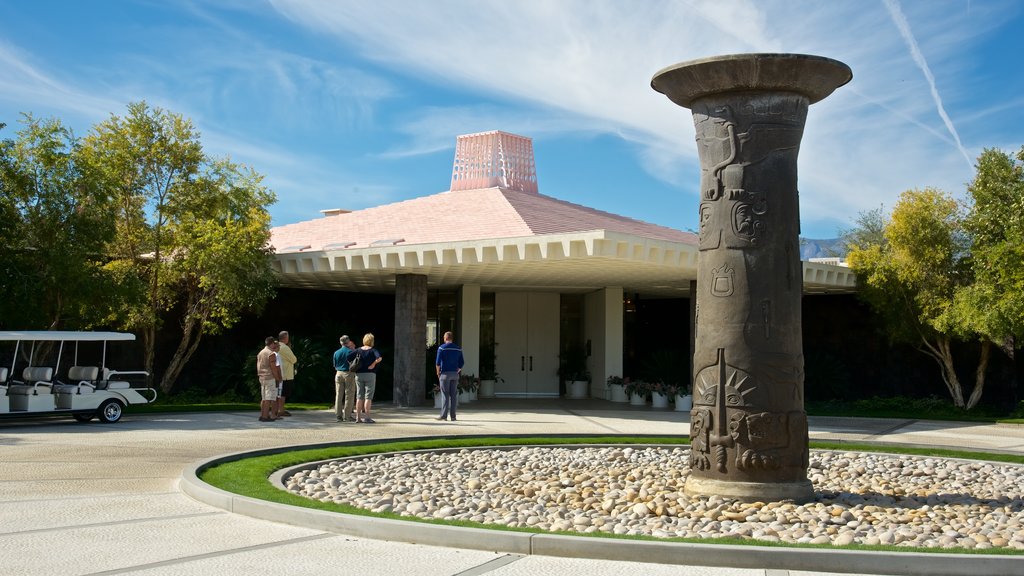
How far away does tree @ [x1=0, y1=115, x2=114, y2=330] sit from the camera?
1862 centimetres

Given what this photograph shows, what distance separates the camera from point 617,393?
84.4 feet

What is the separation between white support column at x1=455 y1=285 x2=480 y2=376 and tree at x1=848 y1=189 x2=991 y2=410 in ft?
35.1

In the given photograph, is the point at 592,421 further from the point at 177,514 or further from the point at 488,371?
the point at 177,514

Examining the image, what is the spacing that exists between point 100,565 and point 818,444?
1146 centimetres

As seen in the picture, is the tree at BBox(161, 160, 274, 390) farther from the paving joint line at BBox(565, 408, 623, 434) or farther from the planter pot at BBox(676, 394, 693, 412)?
the planter pot at BBox(676, 394, 693, 412)

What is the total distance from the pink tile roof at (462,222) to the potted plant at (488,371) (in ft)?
13.9

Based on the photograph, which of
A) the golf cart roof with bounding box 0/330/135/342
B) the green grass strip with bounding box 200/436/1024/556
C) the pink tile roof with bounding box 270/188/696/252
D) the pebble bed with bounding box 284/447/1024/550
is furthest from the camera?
the pink tile roof with bounding box 270/188/696/252

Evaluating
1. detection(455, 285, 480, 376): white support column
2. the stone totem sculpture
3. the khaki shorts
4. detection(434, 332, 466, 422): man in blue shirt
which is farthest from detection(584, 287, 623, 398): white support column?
the stone totem sculpture

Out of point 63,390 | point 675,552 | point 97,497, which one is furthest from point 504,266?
point 675,552

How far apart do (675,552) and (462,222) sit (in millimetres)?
19640

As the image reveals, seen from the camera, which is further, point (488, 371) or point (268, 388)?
point (488, 371)

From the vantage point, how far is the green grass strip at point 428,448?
6855 millimetres

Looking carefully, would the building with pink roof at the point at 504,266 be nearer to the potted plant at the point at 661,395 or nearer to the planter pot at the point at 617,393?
the planter pot at the point at 617,393

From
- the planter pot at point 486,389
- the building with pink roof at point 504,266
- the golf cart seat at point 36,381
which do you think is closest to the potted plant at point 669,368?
the building with pink roof at point 504,266
